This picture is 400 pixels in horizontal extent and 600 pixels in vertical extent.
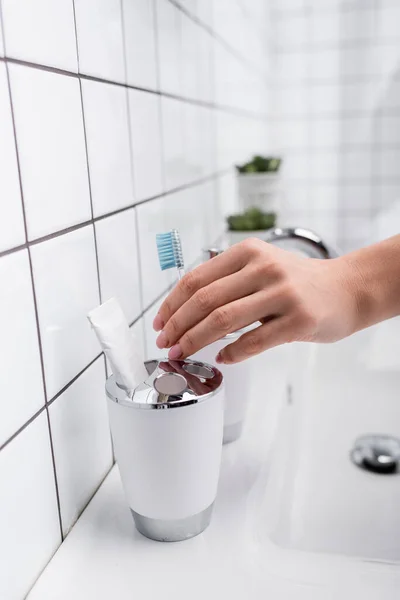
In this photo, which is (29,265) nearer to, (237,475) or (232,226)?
(237,475)

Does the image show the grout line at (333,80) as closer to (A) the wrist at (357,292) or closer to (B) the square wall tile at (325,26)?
(B) the square wall tile at (325,26)

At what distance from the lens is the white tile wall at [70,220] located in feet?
1.22

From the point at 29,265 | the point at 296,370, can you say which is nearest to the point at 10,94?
the point at 29,265

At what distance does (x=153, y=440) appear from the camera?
1.30 feet

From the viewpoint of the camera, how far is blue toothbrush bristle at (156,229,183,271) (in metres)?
0.49

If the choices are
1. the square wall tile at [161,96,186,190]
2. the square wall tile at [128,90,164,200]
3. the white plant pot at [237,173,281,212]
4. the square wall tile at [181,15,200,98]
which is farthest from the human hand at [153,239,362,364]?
the white plant pot at [237,173,281,212]

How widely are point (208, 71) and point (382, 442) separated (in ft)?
1.97

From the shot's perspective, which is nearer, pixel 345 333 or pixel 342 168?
pixel 345 333

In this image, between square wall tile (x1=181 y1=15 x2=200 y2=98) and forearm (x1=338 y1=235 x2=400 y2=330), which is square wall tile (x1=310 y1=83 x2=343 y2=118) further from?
forearm (x1=338 y1=235 x2=400 y2=330)

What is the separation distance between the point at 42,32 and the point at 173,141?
1.17 feet

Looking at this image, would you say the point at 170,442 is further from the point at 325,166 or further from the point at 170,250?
the point at 325,166

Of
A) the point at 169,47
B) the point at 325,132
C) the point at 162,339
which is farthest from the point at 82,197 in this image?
the point at 325,132

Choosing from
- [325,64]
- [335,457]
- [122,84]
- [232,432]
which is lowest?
[335,457]

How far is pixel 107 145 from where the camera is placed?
53 centimetres
